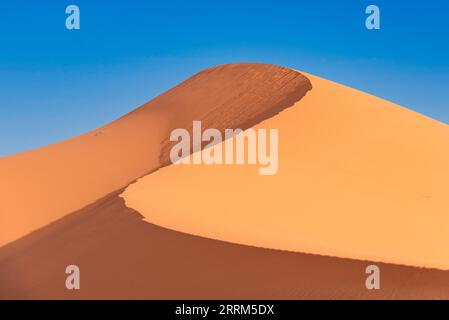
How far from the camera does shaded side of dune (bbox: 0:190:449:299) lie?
37.3 ft

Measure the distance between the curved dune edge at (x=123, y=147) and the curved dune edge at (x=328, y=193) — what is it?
3.35 metres

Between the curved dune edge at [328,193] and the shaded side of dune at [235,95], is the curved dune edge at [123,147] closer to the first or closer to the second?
the shaded side of dune at [235,95]

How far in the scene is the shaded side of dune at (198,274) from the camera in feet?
37.3

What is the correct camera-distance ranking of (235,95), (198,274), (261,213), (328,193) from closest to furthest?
(198,274)
(261,213)
(328,193)
(235,95)

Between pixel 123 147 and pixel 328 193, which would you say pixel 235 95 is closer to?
pixel 123 147

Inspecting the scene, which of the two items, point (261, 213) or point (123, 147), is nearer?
point (261, 213)

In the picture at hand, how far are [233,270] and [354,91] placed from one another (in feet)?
68.2

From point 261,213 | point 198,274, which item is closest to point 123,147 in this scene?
point 261,213

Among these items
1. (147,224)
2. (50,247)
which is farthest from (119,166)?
(147,224)

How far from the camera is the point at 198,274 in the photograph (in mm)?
11820

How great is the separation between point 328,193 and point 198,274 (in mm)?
6540

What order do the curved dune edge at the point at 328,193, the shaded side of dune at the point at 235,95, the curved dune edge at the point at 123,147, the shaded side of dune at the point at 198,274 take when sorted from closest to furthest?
the shaded side of dune at the point at 198,274, the curved dune edge at the point at 328,193, the curved dune edge at the point at 123,147, the shaded side of dune at the point at 235,95

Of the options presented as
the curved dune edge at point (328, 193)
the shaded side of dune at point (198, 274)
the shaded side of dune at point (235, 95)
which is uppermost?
the shaded side of dune at point (235, 95)

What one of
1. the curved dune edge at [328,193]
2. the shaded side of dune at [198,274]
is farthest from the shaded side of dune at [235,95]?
the shaded side of dune at [198,274]
